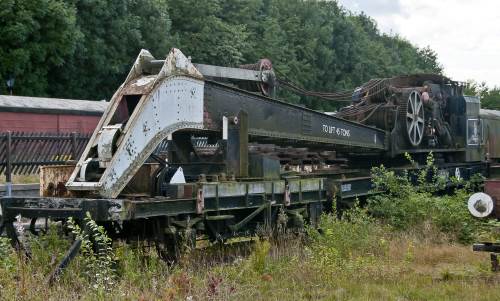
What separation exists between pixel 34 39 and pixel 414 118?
2834 centimetres

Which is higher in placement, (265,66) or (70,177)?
(265,66)

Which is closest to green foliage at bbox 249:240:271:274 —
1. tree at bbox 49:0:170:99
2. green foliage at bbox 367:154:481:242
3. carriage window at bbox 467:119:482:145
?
green foliage at bbox 367:154:481:242

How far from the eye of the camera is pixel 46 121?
89.1 feet

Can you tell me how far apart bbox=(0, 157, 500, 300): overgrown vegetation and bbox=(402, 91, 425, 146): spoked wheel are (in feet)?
15.0

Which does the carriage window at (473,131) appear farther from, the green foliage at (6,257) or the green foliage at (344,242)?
the green foliage at (6,257)

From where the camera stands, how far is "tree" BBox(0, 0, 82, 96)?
37.6 metres

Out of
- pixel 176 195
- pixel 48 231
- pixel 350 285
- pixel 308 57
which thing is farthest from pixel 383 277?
pixel 308 57

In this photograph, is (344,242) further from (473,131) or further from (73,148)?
(73,148)

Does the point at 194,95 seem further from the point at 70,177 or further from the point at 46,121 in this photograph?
the point at 46,121

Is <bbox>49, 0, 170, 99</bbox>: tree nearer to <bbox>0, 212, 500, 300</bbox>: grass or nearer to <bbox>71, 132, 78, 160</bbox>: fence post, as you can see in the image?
<bbox>71, 132, 78, 160</bbox>: fence post

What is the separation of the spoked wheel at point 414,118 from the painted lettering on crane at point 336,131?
2320 mm

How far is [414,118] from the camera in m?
16.4

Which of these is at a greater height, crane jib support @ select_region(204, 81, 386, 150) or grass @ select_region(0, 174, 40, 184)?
crane jib support @ select_region(204, 81, 386, 150)

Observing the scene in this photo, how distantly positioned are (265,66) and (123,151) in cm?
490
